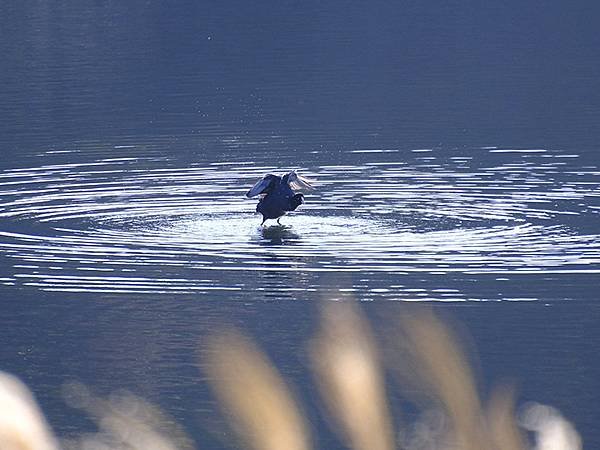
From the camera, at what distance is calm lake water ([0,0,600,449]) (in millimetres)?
14938

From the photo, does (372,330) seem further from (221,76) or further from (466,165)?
(221,76)

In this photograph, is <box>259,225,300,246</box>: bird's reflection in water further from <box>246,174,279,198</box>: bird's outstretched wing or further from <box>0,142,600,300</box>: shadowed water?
<box>246,174,279,198</box>: bird's outstretched wing

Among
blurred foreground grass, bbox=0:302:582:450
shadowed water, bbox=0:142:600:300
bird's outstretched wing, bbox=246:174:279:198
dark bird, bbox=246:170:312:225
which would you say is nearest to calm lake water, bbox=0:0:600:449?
shadowed water, bbox=0:142:600:300

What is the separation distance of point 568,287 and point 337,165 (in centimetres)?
1110

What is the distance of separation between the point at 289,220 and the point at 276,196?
125cm

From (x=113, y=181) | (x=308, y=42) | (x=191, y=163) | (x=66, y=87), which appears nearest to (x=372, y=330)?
(x=113, y=181)

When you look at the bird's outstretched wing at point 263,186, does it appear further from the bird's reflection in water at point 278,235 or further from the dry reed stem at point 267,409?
the dry reed stem at point 267,409

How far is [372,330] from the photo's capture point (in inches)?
615

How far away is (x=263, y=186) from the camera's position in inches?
834

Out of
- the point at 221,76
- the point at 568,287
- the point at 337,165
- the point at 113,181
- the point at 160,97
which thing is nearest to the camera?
the point at 568,287

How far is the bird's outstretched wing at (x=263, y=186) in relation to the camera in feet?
68.8

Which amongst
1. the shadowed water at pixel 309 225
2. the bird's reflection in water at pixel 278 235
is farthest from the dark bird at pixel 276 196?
the shadowed water at pixel 309 225

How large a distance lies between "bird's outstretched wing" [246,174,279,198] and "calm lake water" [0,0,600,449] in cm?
54

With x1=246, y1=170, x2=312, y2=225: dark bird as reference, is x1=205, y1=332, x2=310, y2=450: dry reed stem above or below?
below
